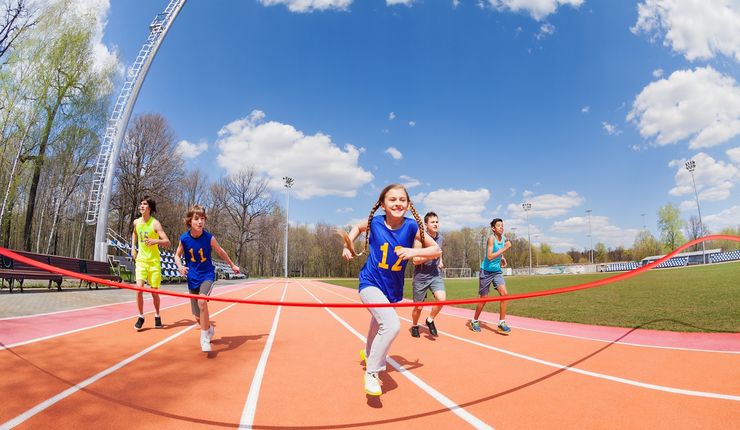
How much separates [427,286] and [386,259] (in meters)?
3.50

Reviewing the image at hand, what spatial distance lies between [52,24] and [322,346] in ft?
85.7

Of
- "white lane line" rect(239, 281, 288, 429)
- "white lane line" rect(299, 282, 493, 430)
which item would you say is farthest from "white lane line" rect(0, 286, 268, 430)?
"white lane line" rect(299, 282, 493, 430)

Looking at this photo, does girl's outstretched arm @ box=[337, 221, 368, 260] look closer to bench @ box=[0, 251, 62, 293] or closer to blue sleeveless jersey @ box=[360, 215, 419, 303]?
blue sleeveless jersey @ box=[360, 215, 419, 303]

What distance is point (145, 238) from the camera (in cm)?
683

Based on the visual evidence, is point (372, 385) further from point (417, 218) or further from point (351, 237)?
point (417, 218)

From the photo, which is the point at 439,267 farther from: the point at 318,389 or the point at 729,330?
the point at 729,330

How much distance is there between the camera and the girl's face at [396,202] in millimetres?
3618

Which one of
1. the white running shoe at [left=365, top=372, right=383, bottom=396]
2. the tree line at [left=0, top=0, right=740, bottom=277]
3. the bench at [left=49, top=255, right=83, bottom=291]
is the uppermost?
the tree line at [left=0, top=0, right=740, bottom=277]

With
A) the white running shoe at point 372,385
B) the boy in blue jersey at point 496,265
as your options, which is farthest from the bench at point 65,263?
the boy in blue jersey at point 496,265

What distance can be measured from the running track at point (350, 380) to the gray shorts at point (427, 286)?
848 mm

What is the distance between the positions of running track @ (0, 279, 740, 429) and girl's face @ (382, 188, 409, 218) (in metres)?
1.89

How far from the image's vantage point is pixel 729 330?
661 cm

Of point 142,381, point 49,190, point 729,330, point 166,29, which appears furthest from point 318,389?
point 49,190

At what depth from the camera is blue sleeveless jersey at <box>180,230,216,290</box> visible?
5.53 m
